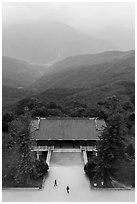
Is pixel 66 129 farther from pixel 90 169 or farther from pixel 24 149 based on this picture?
pixel 24 149

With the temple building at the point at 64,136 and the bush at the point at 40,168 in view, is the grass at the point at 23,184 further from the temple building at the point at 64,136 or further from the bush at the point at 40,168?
the temple building at the point at 64,136

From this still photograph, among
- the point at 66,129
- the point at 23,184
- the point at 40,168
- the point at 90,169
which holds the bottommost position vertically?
the point at 23,184

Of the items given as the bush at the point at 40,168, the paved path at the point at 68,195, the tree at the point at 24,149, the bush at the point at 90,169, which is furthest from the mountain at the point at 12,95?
the paved path at the point at 68,195

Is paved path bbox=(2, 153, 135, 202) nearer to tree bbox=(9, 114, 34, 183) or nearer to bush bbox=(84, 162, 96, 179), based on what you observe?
bush bbox=(84, 162, 96, 179)

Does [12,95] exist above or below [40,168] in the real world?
above

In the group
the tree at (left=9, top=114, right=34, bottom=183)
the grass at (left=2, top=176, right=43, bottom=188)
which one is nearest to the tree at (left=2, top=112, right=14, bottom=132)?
the grass at (left=2, top=176, right=43, bottom=188)

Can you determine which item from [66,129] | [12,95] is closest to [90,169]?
[66,129]

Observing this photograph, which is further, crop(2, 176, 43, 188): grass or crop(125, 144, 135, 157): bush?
crop(125, 144, 135, 157): bush

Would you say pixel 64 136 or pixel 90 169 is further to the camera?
pixel 64 136
